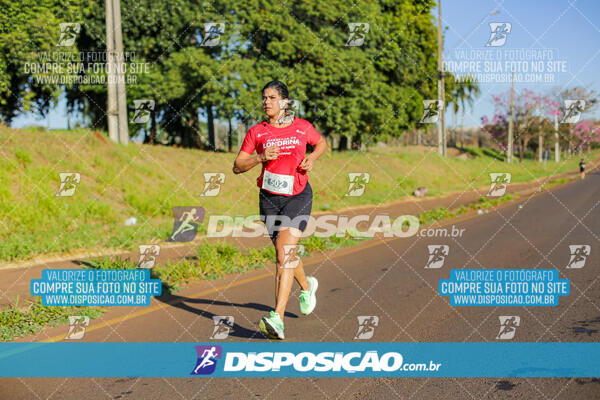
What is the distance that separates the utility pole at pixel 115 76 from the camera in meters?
16.3

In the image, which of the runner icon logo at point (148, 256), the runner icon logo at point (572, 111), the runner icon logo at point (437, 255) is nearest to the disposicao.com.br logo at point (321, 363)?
the runner icon logo at point (148, 256)

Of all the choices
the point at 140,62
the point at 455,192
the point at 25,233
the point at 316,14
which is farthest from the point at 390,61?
the point at 25,233

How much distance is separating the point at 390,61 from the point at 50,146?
21254 millimetres

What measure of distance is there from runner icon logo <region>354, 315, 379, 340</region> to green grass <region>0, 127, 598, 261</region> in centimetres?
545

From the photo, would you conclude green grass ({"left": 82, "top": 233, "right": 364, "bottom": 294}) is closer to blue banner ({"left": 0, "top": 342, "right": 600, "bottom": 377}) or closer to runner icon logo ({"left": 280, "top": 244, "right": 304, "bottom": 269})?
blue banner ({"left": 0, "top": 342, "right": 600, "bottom": 377})

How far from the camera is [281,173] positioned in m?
4.94

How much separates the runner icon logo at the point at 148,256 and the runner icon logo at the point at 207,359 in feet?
10.6

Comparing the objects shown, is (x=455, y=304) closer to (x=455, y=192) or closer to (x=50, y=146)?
(x=50, y=146)

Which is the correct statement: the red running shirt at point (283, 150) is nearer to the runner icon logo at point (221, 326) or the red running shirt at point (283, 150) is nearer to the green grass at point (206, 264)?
the runner icon logo at point (221, 326)

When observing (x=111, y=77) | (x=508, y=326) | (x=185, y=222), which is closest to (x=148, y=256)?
(x=185, y=222)

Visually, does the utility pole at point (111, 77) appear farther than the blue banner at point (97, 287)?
Yes

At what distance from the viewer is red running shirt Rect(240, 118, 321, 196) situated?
4902mm

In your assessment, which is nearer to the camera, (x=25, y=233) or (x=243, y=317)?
(x=243, y=317)

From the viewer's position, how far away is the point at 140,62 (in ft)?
86.5
